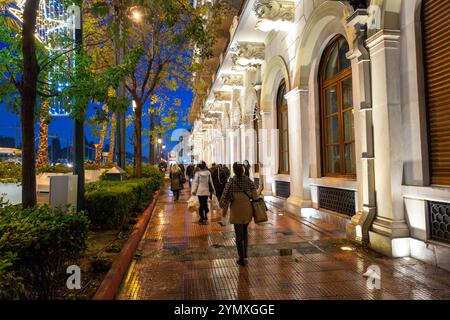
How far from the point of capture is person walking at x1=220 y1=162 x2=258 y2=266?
561 cm

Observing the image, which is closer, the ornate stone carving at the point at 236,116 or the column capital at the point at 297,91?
the column capital at the point at 297,91

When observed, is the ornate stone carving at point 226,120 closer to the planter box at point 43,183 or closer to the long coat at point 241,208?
the planter box at point 43,183

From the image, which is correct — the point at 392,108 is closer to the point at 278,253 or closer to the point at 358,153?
the point at 358,153

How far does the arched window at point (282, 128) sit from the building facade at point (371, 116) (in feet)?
4.73

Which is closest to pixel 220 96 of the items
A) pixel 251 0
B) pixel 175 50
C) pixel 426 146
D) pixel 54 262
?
pixel 175 50

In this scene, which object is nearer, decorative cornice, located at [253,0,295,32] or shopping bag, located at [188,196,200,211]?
shopping bag, located at [188,196,200,211]

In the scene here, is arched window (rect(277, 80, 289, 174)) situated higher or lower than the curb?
higher

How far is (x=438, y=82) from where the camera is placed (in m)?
5.48

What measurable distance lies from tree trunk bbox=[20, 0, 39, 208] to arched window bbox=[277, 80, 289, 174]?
947 centimetres

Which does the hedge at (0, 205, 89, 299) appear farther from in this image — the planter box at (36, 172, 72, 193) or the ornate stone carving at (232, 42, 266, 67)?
the planter box at (36, 172, 72, 193)

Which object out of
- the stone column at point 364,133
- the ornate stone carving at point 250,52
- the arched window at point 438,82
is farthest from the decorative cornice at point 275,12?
the arched window at point 438,82

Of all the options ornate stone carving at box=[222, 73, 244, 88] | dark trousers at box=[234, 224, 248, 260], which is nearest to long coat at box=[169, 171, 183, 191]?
ornate stone carving at box=[222, 73, 244, 88]

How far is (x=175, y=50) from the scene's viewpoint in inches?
589

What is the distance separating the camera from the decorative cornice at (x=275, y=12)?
33.8 feet
